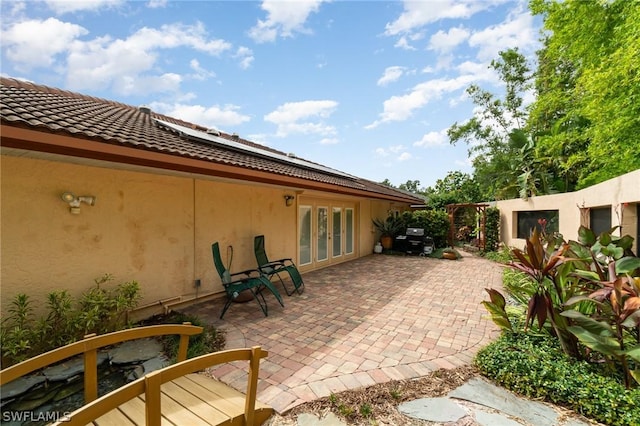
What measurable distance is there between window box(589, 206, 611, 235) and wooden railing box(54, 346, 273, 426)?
839cm

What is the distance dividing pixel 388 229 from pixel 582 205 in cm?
768

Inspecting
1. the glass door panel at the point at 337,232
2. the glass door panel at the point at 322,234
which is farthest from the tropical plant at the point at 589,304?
the glass door panel at the point at 337,232

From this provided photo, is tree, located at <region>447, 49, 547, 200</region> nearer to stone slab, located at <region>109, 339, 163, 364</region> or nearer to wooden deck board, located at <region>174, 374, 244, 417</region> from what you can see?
wooden deck board, located at <region>174, 374, 244, 417</region>

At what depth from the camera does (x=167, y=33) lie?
6.16m


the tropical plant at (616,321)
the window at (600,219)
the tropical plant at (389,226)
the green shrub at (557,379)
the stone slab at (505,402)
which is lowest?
the stone slab at (505,402)

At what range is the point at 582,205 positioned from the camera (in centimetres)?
775

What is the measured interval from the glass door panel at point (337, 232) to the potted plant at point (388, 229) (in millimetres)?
3495

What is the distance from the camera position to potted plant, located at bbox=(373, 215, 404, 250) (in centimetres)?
1405

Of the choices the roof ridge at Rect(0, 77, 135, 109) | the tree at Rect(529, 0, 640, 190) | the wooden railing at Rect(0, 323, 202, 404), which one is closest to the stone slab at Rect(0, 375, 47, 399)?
the wooden railing at Rect(0, 323, 202, 404)

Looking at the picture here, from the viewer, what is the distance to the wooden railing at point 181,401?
142cm

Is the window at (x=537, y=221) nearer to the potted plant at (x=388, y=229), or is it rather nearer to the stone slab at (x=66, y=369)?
the potted plant at (x=388, y=229)

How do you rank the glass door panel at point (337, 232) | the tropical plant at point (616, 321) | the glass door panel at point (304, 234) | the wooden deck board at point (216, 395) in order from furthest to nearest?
1. the glass door panel at point (337, 232)
2. the glass door panel at point (304, 234)
3. the tropical plant at point (616, 321)
4. the wooden deck board at point (216, 395)

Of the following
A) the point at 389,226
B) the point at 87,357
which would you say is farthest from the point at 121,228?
the point at 389,226

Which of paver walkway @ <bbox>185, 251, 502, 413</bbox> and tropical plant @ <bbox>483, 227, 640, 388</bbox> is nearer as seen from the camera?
tropical plant @ <bbox>483, 227, 640, 388</bbox>
